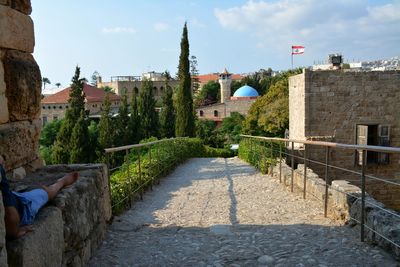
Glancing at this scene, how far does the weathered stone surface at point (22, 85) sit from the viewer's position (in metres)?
3.37

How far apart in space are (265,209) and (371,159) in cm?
1055

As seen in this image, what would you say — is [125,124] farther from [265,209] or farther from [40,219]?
[40,219]

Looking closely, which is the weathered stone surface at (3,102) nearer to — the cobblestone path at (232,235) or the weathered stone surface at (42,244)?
the weathered stone surface at (42,244)

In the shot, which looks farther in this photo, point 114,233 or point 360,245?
point 114,233

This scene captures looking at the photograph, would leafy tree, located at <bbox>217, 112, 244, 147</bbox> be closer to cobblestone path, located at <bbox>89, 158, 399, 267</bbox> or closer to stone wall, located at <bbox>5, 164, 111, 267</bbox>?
cobblestone path, located at <bbox>89, 158, 399, 267</bbox>

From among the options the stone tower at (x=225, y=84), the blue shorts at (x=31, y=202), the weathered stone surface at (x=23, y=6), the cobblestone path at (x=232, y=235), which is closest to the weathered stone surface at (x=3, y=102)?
the weathered stone surface at (x=23, y=6)

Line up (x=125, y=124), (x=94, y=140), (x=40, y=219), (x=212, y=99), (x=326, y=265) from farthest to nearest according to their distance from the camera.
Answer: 1. (x=212, y=99)
2. (x=125, y=124)
3. (x=94, y=140)
4. (x=326, y=265)
5. (x=40, y=219)

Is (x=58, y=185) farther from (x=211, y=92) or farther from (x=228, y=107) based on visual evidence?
(x=211, y=92)

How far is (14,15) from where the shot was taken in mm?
3455

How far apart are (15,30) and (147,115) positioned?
1406 inches

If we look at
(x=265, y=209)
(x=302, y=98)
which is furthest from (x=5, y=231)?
(x=302, y=98)

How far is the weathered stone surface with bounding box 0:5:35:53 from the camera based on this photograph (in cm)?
329

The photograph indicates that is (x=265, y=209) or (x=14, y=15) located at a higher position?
(x=14, y=15)

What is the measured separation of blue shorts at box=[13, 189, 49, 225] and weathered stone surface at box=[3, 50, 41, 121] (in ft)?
3.23
